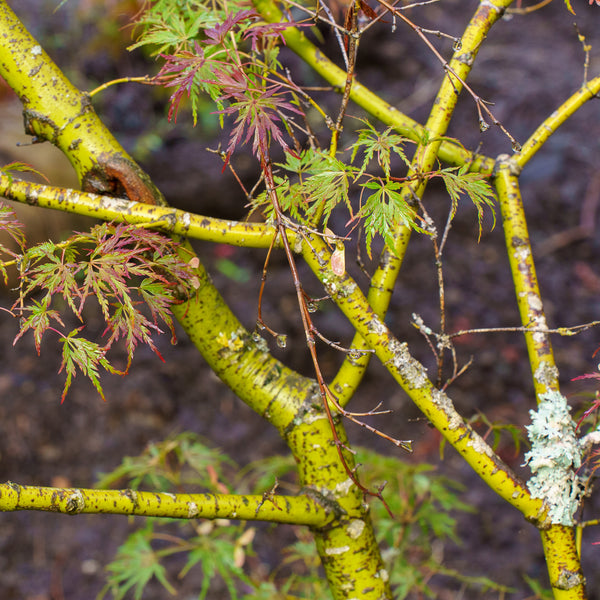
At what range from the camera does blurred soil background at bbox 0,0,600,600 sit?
2098 millimetres

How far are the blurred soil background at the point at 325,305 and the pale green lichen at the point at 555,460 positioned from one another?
1418mm

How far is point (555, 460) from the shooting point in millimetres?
756

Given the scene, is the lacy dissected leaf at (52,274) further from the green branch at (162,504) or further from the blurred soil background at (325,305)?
the blurred soil background at (325,305)

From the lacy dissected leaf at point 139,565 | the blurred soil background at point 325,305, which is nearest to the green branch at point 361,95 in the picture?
the lacy dissected leaf at point 139,565

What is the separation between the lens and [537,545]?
6.64 ft

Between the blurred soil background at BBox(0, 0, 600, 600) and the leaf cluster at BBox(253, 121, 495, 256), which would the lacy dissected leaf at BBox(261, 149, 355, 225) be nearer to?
the leaf cluster at BBox(253, 121, 495, 256)

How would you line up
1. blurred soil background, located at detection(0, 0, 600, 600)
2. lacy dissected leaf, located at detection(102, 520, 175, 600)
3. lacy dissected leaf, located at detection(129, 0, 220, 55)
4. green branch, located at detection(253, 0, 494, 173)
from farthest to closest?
blurred soil background, located at detection(0, 0, 600, 600), lacy dissected leaf, located at detection(102, 520, 175, 600), green branch, located at detection(253, 0, 494, 173), lacy dissected leaf, located at detection(129, 0, 220, 55)

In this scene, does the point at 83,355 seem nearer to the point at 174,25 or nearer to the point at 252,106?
the point at 252,106

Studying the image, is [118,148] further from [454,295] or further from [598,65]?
[598,65]

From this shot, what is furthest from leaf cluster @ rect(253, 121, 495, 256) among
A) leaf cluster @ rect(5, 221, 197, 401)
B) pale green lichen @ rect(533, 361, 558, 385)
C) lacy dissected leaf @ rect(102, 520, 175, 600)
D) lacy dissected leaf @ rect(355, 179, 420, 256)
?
lacy dissected leaf @ rect(102, 520, 175, 600)

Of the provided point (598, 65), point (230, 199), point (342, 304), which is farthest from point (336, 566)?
point (598, 65)

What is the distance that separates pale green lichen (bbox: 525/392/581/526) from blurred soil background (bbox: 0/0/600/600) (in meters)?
1.42

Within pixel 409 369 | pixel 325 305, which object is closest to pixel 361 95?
pixel 409 369

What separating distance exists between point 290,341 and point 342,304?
5.85 feet
